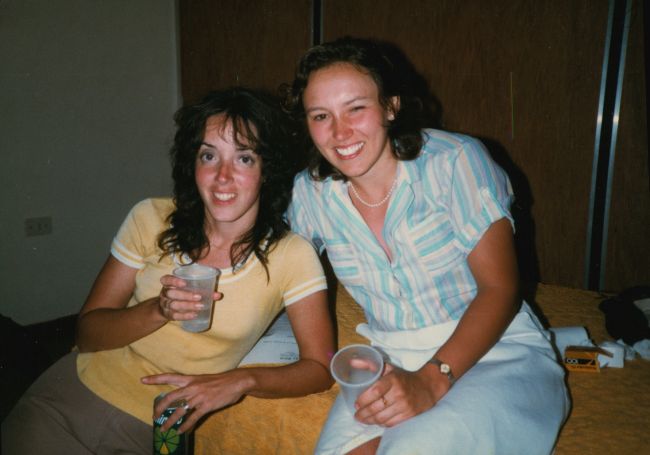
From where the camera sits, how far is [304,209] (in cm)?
171

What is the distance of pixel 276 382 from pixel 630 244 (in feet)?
8.83

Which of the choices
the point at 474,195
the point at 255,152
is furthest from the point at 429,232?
the point at 255,152

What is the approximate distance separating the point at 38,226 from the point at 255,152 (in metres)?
3.03

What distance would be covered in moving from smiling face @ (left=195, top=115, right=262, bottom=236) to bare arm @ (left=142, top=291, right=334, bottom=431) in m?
0.40

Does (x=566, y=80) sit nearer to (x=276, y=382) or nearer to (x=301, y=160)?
(x=301, y=160)

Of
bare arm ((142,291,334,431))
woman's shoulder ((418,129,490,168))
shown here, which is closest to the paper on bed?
bare arm ((142,291,334,431))

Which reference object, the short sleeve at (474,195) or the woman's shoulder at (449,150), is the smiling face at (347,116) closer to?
the woman's shoulder at (449,150)

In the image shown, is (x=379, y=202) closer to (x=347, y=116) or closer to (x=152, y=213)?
(x=347, y=116)

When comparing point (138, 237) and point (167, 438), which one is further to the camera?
point (138, 237)

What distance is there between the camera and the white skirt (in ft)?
3.73

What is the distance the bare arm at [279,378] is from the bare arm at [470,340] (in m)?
0.27

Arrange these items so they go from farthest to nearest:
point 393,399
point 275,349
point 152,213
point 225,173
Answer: point 275,349
point 152,213
point 225,173
point 393,399

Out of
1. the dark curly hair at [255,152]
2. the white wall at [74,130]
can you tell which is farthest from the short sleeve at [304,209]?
the white wall at [74,130]

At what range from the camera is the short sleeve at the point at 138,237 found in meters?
1.54
